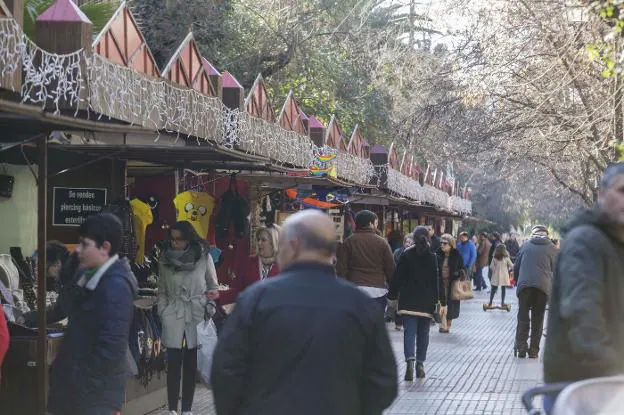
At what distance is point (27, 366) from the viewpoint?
8656 millimetres

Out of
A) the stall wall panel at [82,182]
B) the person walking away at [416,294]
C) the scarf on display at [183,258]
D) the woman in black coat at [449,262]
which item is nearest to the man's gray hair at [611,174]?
the scarf on display at [183,258]

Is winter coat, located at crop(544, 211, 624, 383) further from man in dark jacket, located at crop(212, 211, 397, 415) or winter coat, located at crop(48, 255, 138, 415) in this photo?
winter coat, located at crop(48, 255, 138, 415)

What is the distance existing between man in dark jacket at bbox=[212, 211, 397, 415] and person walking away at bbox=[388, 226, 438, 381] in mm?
8819

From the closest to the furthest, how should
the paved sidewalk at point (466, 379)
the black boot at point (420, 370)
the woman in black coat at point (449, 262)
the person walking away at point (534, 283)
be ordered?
the paved sidewalk at point (466, 379), the black boot at point (420, 370), the person walking away at point (534, 283), the woman in black coat at point (449, 262)

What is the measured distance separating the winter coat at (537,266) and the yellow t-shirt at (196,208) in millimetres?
3910

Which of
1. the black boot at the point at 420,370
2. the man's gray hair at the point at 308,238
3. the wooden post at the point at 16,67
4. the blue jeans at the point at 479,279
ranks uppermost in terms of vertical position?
the wooden post at the point at 16,67

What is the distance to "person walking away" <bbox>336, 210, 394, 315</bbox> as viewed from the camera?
516 inches

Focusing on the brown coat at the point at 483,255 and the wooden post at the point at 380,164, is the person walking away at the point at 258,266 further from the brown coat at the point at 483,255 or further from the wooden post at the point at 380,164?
the brown coat at the point at 483,255

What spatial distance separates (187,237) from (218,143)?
161 cm

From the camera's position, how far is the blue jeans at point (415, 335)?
44.1 ft

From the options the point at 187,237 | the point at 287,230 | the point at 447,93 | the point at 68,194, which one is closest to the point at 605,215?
the point at 287,230

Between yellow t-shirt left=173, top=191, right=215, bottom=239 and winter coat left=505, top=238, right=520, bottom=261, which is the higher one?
yellow t-shirt left=173, top=191, right=215, bottom=239

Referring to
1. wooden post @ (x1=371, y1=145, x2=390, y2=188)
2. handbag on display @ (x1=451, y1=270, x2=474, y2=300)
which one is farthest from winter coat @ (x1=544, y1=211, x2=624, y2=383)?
wooden post @ (x1=371, y1=145, x2=390, y2=188)

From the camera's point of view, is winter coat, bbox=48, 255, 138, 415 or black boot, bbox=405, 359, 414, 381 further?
black boot, bbox=405, 359, 414, 381
